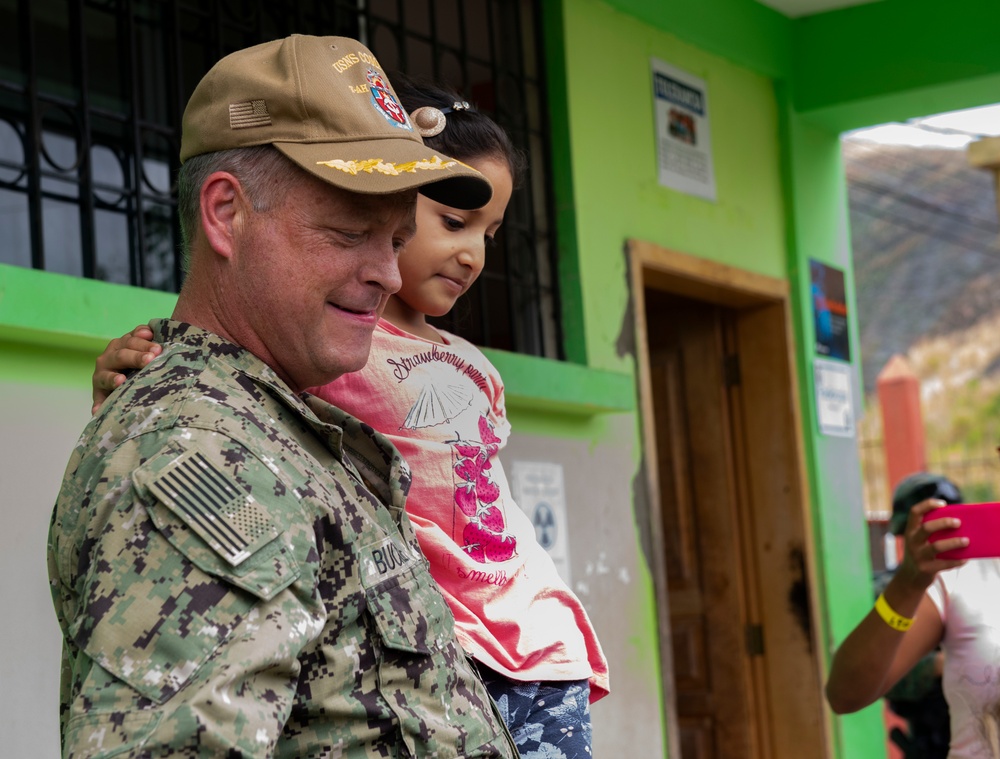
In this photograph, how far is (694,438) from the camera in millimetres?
5953

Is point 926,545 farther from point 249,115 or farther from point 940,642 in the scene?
point 249,115

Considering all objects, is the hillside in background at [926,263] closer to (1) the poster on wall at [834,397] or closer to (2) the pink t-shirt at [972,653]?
(1) the poster on wall at [834,397]

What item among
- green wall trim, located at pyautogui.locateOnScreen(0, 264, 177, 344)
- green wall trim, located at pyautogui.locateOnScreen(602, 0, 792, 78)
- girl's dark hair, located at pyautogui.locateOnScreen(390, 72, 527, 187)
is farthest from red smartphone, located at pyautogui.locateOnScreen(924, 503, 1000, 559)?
green wall trim, located at pyautogui.locateOnScreen(602, 0, 792, 78)

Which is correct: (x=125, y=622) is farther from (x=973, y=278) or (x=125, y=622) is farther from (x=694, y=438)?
(x=973, y=278)

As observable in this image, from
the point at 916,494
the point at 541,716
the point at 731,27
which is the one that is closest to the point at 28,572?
the point at 541,716

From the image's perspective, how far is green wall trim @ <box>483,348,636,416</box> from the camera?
13.0 ft

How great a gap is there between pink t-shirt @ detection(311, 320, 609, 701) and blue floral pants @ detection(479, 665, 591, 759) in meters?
0.03

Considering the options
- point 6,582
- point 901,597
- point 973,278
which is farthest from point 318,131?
point 973,278

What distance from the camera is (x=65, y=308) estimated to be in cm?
273

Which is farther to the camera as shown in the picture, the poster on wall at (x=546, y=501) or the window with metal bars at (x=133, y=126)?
the poster on wall at (x=546, y=501)

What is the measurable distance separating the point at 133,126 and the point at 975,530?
222 centimetres

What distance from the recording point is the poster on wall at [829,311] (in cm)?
593

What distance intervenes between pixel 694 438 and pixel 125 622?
4946mm

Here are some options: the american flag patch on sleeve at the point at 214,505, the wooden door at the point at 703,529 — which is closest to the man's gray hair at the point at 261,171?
the american flag patch on sleeve at the point at 214,505
